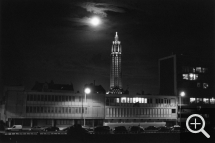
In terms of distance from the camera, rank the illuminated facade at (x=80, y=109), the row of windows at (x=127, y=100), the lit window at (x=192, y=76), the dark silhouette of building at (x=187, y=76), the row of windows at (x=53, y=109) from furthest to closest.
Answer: the lit window at (x=192, y=76) < the dark silhouette of building at (x=187, y=76) < the row of windows at (x=127, y=100) < the row of windows at (x=53, y=109) < the illuminated facade at (x=80, y=109)

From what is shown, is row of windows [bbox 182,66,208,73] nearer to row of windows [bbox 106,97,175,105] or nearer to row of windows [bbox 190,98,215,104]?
row of windows [bbox 190,98,215,104]

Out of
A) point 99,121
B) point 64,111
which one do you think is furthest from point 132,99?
point 64,111

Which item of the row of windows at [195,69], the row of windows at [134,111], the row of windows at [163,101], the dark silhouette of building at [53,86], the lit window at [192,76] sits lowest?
the row of windows at [134,111]

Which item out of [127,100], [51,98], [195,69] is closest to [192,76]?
[195,69]

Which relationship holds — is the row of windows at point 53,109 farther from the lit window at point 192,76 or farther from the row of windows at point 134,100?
the lit window at point 192,76

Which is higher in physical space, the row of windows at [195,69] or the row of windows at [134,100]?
the row of windows at [195,69]

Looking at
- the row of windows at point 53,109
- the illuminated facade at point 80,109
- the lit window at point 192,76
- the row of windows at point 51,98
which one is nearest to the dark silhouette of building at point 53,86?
the illuminated facade at point 80,109

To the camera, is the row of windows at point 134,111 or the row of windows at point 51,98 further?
the row of windows at point 134,111

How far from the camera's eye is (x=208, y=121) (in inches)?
3469

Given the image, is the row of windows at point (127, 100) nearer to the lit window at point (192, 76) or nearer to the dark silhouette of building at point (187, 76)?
the dark silhouette of building at point (187, 76)

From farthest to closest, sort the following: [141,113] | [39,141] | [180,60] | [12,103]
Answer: [180,60] → [141,113] → [12,103] → [39,141]

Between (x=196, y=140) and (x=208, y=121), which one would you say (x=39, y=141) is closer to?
(x=196, y=140)

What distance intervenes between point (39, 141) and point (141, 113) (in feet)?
152

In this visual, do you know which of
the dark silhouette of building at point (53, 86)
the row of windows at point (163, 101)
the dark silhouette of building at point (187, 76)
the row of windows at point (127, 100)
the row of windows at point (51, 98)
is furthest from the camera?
the dark silhouette of building at point (53, 86)
